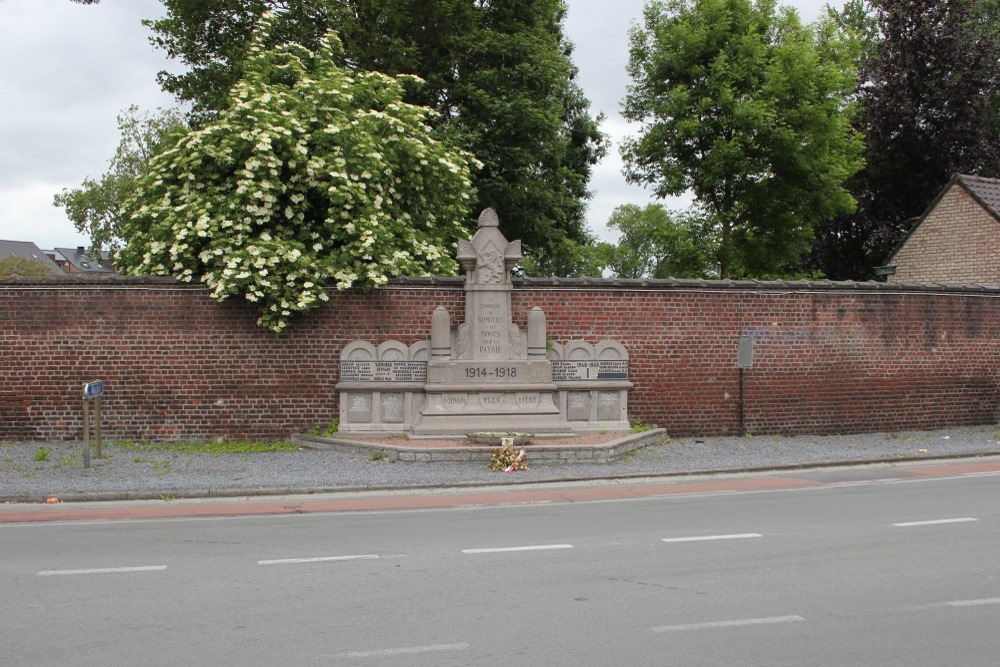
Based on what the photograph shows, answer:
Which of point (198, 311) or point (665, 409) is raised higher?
point (198, 311)

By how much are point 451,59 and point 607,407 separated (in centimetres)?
1275

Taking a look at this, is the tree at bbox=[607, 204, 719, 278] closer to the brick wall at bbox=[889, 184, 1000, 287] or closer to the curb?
the brick wall at bbox=[889, 184, 1000, 287]

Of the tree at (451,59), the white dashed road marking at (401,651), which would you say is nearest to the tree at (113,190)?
the tree at (451,59)

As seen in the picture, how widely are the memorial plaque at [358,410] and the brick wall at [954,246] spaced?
1523cm

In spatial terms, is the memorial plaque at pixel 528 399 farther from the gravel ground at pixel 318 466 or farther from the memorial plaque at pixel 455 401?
the gravel ground at pixel 318 466

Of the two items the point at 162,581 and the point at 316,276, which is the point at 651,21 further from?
the point at 162,581

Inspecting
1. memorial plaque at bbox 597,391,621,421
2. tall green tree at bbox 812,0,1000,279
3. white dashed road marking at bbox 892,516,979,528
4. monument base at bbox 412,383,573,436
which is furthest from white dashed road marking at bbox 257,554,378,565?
tall green tree at bbox 812,0,1000,279

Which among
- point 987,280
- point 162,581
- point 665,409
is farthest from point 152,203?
point 987,280

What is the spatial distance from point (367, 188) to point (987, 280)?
16213mm

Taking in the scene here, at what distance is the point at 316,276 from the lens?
1538 centimetres

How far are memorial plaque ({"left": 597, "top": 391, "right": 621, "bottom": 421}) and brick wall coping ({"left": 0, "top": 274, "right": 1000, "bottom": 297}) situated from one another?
1940 mm

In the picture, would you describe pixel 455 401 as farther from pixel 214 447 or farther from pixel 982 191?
pixel 982 191

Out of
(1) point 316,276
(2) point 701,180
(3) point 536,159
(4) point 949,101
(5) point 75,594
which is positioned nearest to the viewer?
(5) point 75,594

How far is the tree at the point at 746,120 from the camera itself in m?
27.3
